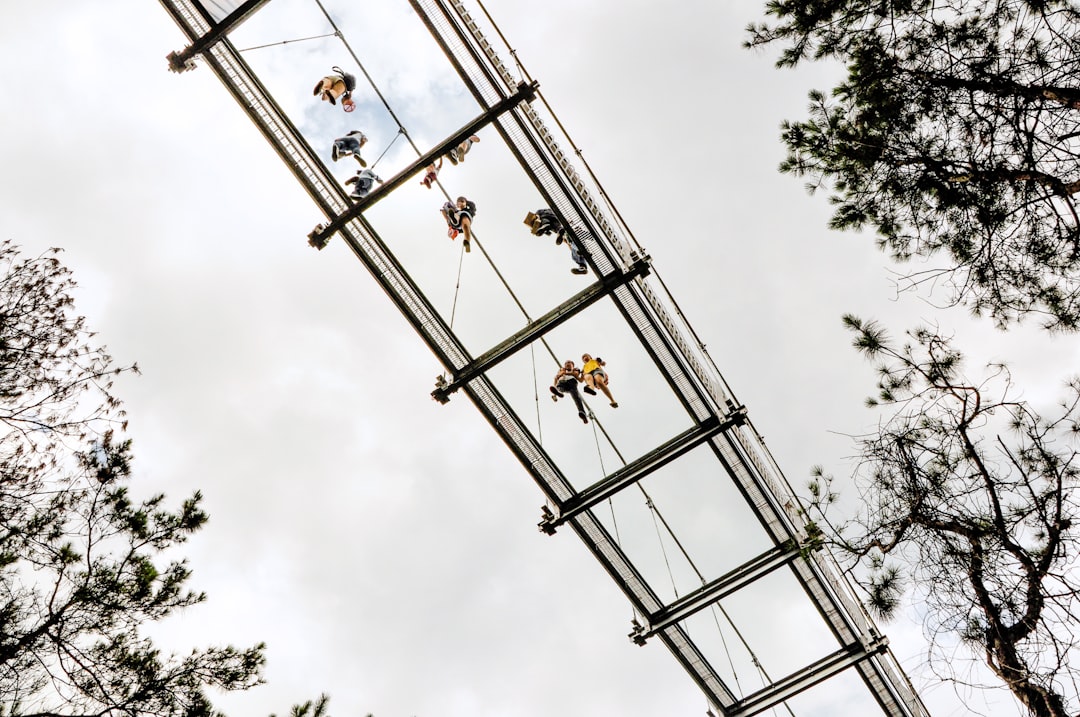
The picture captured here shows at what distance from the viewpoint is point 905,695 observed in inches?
472

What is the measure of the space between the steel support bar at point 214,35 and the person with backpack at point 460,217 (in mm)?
3052

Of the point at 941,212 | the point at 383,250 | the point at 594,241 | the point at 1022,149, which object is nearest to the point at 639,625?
the point at 594,241

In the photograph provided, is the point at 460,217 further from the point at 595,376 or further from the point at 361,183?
the point at 595,376

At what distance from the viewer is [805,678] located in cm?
1169

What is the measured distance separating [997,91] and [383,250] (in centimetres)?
653

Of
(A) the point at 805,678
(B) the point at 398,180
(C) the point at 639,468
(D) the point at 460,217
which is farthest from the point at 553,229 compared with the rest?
(A) the point at 805,678

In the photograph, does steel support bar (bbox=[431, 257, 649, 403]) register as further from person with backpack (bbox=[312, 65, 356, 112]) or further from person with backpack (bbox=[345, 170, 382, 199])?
person with backpack (bbox=[312, 65, 356, 112])

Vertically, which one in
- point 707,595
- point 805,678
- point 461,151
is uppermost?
point 461,151

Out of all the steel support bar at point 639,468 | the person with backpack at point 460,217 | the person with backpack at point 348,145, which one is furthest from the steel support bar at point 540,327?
the person with backpack at point 348,145

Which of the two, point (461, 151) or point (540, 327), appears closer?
point (461, 151)

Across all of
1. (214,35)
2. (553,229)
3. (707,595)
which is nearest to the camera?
(214,35)

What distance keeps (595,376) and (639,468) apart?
1.55 m

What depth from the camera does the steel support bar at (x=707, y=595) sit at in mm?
10922

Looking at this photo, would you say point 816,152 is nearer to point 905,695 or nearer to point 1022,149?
point 1022,149
